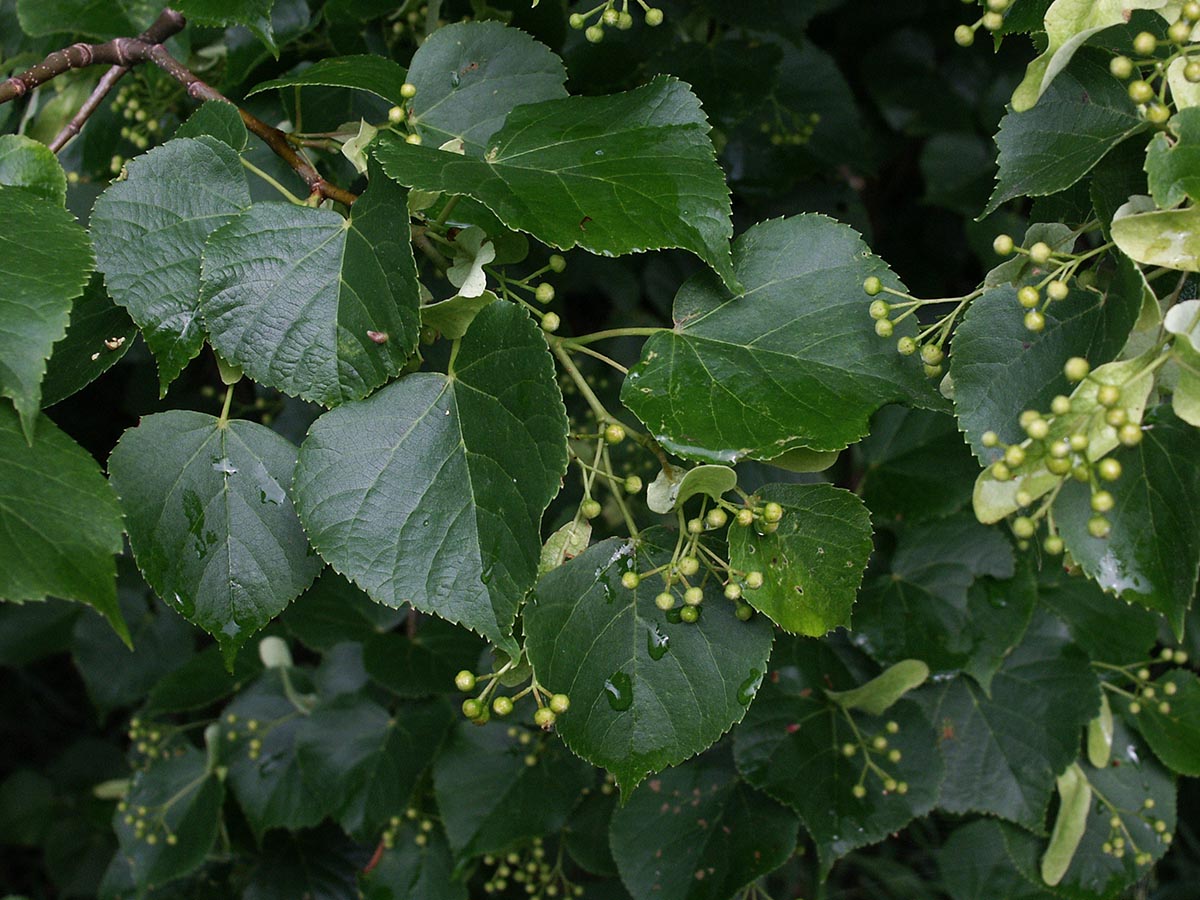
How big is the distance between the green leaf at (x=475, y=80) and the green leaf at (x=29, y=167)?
0.36 metres

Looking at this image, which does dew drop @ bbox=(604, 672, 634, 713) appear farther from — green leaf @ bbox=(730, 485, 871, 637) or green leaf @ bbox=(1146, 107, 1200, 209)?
green leaf @ bbox=(1146, 107, 1200, 209)

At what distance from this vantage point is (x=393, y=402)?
3.15 ft

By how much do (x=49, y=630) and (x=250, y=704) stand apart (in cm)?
91

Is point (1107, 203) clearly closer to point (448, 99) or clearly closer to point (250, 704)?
point (448, 99)

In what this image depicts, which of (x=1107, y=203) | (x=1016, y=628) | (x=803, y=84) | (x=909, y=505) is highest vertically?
(x=1107, y=203)

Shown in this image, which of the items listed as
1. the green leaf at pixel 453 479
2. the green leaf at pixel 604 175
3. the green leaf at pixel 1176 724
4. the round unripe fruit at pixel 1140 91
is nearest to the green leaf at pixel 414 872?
the green leaf at pixel 453 479

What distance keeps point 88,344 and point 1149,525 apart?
3.22 ft

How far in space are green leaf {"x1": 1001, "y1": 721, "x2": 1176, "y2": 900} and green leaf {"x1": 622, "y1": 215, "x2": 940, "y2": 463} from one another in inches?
38.0

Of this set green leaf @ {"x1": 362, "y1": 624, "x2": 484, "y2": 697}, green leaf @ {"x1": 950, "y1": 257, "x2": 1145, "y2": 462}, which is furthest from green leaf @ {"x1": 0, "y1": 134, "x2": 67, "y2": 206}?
green leaf @ {"x1": 362, "y1": 624, "x2": 484, "y2": 697}

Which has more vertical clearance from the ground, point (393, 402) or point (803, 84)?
point (393, 402)

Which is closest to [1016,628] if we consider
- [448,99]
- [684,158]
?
[684,158]

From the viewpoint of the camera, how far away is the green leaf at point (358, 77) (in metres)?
1.05

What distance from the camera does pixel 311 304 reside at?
95 centimetres

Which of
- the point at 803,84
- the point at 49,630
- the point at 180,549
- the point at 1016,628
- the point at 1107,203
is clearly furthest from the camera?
the point at 49,630
